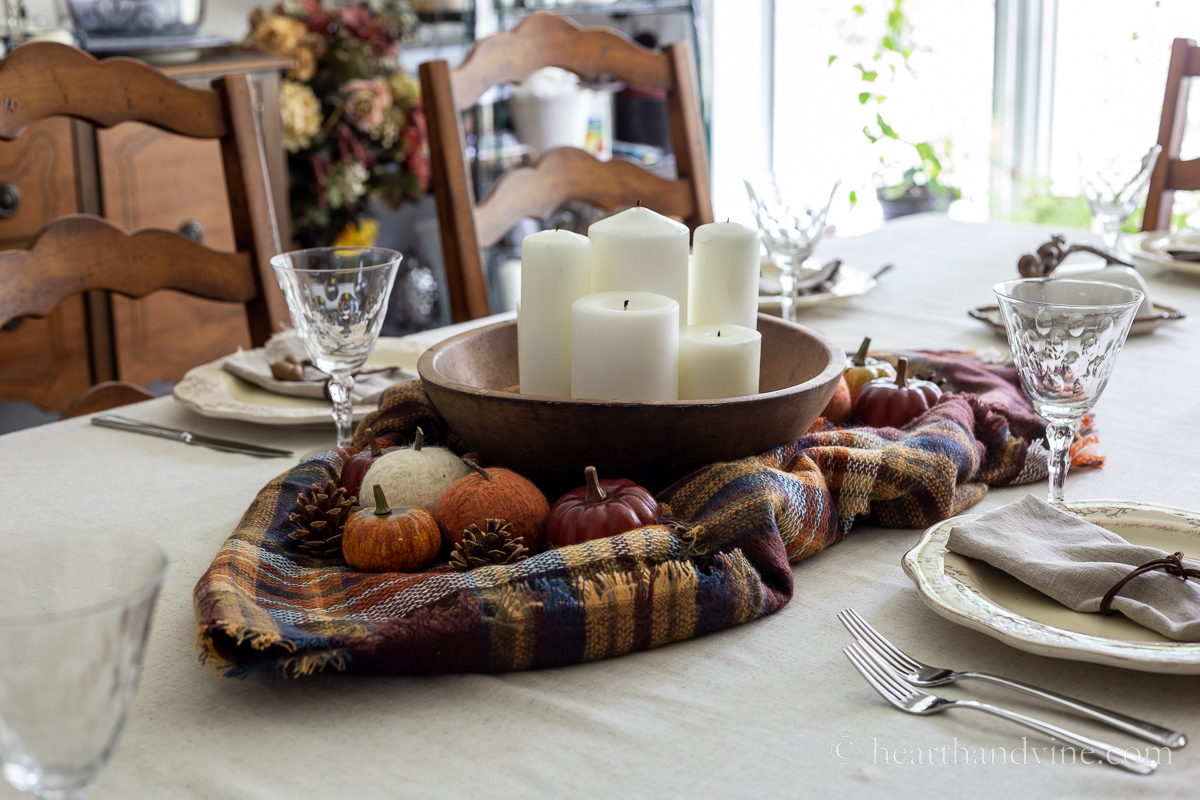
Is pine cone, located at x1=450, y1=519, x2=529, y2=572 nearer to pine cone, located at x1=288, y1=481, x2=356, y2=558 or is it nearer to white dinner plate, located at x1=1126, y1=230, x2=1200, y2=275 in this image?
pine cone, located at x1=288, y1=481, x2=356, y2=558

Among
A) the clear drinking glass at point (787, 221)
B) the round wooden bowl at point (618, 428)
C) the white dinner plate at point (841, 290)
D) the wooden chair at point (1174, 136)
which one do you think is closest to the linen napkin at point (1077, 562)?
the round wooden bowl at point (618, 428)

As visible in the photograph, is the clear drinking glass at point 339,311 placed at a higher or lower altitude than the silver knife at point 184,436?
higher

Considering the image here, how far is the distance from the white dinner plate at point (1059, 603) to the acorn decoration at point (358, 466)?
1.16ft

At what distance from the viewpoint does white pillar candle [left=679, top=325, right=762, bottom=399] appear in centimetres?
70

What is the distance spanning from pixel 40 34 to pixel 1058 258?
1899 millimetres

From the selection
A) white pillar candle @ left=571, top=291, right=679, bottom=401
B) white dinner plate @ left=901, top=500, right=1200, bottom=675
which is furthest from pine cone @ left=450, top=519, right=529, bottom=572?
white dinner plate @ left=901, top=500, right=1200, bottom=675

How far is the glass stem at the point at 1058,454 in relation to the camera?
0.69m

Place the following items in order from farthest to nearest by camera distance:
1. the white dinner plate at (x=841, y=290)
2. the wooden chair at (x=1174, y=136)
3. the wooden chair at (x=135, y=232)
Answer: the wooden chair at (x=1174, y=136) < the white dinner plate at (x=841, y=290) < the wooden chair at (x=135, y=232)

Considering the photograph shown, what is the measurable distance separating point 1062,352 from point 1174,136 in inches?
52.3

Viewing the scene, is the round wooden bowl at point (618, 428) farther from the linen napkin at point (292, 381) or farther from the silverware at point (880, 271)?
the silverware at point (880, 271)

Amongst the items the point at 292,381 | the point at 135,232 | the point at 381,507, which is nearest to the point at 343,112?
the point at 135,232

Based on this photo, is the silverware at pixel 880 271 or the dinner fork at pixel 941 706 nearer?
the dinner fork at pixel 941 706

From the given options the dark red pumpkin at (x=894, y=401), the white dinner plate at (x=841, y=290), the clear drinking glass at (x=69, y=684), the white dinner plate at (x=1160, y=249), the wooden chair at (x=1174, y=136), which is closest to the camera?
the clear drinking glass at (x=69, y=684)

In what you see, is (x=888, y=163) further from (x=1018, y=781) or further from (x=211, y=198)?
(x=1018, y=781)
